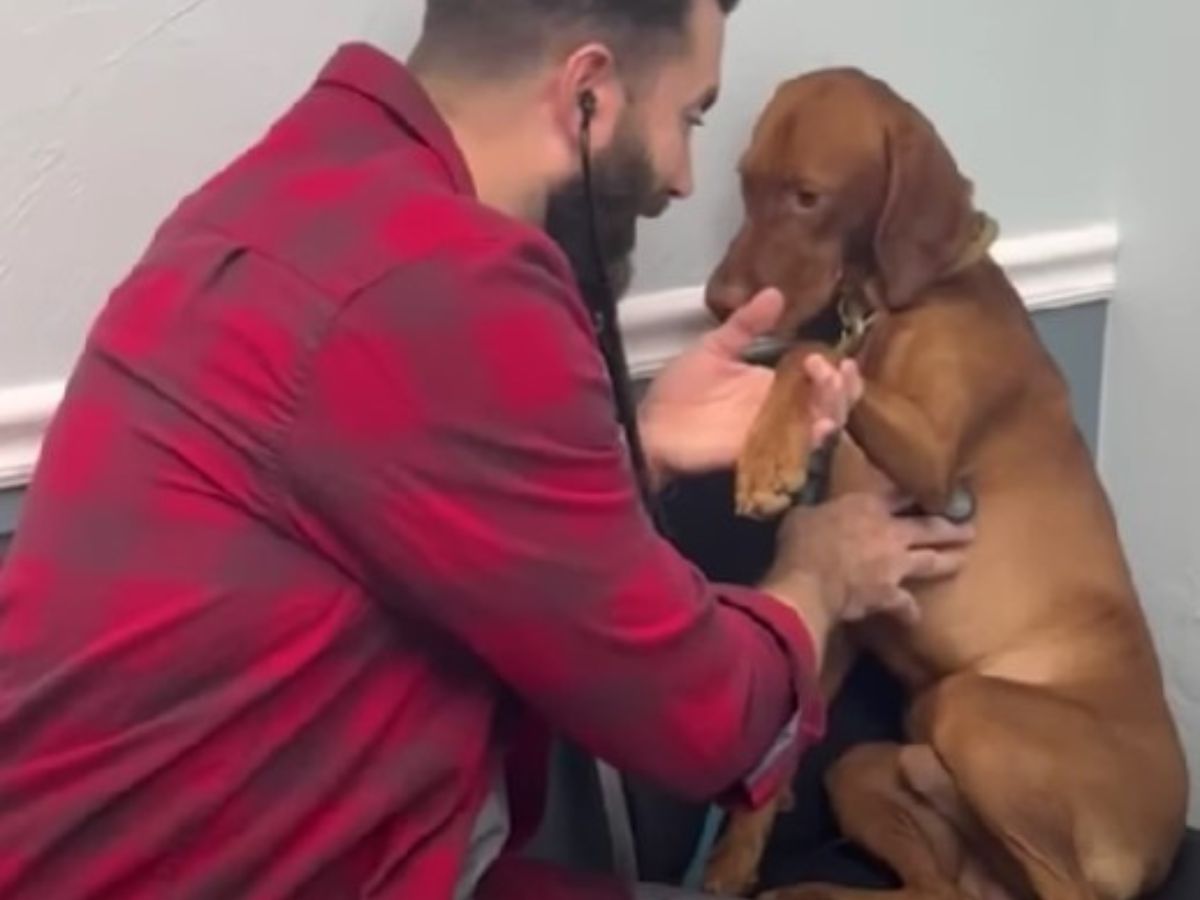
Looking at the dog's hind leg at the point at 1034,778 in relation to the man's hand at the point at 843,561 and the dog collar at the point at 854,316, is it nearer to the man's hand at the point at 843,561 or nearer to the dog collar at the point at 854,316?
the man's hand at the point at 843,561

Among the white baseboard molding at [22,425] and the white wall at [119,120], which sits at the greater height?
the white wall at [119,120]

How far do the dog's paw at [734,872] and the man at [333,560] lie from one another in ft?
1.65

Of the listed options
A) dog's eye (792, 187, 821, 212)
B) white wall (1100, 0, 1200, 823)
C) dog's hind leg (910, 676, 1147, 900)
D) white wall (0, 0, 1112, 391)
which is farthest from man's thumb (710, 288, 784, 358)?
white wall (1100, 0, 1200, 823)

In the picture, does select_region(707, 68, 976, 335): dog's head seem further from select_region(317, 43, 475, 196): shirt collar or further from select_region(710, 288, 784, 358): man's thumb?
select_region(317, 43, 475, 196): shirt collar

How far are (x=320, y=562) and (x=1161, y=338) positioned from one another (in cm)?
129

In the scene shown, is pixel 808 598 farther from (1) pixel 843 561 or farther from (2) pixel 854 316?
(2) pixel 854 316

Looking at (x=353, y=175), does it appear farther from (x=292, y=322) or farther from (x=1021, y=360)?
(x=1021, y=360)

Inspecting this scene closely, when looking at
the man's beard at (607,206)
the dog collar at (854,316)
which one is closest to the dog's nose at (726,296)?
the dog collar at (854,316)

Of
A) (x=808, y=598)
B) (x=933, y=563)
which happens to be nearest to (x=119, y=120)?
(x=808, y=598)

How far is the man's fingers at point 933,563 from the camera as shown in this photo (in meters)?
1.71

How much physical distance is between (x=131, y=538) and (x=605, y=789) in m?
0.67

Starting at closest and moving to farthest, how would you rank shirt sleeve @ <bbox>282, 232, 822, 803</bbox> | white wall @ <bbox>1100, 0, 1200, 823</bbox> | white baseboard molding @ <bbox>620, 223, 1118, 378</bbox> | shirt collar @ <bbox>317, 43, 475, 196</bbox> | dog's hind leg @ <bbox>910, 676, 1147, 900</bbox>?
1. shirt sleeve @ <bbox>282, 232, 822, 803</bbox>
2. shirt collar @ <bbox>317, 43, 475, 196</bbox>
3. dog's hind leg @ <bbox>910, 676, 1147, 900</bbox>
4. white baseboard molding @ <bbox>620, 223, 1118, 378</bbox>
5. white wall @ <bbox>1100, 0, 1200, 823</bbox>

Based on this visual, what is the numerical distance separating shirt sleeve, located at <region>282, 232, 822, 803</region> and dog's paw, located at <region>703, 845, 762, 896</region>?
55cm

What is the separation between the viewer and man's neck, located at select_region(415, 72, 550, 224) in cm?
134
